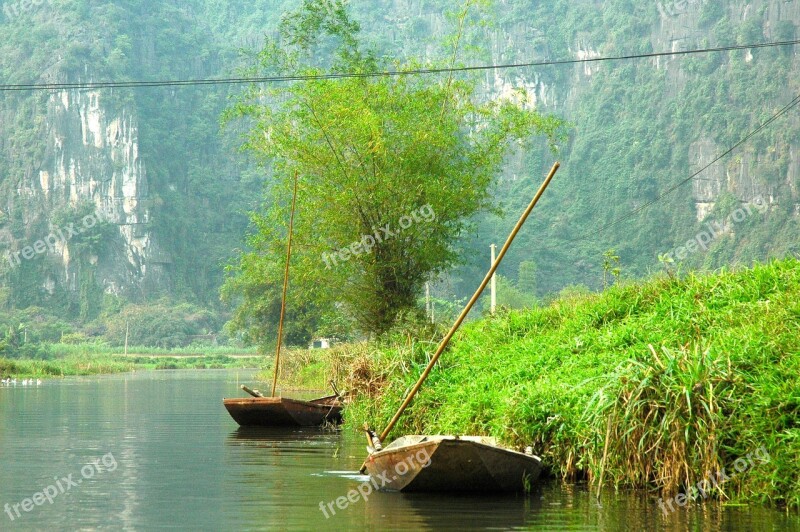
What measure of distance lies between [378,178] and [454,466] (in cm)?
1122

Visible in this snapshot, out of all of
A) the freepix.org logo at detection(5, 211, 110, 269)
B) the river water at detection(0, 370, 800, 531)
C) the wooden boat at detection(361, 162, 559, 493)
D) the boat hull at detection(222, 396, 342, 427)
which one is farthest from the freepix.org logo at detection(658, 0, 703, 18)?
the wooden boat at detection(361, 162, 559, 493)

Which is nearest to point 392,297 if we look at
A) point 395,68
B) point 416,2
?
point 395,68

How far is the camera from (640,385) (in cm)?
801

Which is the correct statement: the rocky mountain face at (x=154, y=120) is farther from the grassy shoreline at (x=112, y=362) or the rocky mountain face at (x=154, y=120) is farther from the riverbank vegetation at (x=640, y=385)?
the riverbank vegetation at (x=640, y=385)

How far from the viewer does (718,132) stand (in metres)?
90.6

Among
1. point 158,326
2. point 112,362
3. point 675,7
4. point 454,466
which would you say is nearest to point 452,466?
point 454,466

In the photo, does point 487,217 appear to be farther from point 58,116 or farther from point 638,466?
point 638,466

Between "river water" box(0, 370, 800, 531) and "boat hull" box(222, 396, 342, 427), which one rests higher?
"boat hull" box(222, 396, 342, 427)

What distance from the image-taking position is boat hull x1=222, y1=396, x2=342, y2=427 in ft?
48.0

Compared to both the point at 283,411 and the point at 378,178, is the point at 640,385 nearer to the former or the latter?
the point at 283,411

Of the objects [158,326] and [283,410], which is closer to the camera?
[283,410]

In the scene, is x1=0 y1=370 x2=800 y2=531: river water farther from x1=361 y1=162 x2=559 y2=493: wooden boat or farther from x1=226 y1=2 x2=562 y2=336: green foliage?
x1=226 y1=2 x2=562 y2=336: green foliage

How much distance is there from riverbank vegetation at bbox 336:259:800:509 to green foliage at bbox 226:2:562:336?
16.9 ft

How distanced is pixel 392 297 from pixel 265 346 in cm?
2051
